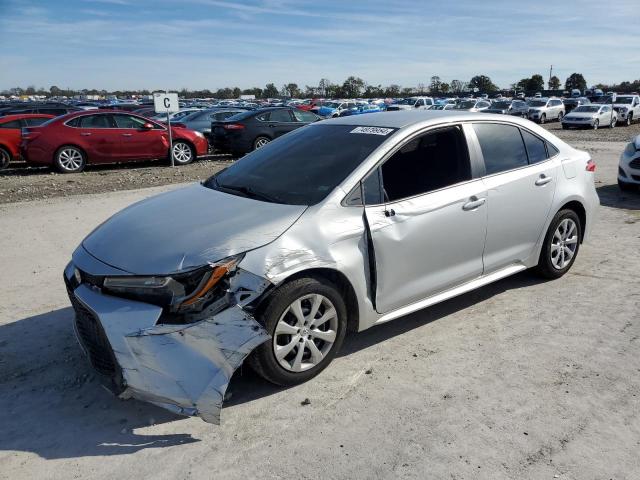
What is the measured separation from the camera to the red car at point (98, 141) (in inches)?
504

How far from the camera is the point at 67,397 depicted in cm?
343

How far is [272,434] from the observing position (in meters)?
3.04

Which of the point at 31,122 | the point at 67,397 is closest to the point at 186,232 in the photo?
the point at 67,397

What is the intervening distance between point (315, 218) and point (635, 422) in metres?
2.21

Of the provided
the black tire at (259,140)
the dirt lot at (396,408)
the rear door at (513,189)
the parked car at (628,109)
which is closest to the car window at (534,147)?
the rear door at (513,189)

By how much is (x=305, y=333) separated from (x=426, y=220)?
1249 mm

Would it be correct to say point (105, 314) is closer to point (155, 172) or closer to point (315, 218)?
point (315, 218)

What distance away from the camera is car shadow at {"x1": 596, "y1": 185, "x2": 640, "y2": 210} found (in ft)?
28.7

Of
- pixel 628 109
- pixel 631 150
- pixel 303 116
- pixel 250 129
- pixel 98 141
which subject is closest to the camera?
pixel 631 150

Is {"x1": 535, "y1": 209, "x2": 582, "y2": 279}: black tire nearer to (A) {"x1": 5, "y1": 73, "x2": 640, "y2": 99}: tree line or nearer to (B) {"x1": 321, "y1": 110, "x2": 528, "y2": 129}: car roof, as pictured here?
(B) {"x1": 321, "y1": 110, "x2": 528, "y2": 129}: car roof

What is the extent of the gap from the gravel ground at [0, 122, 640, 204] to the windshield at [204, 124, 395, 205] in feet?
22.4

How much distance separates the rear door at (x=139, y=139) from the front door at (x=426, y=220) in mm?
11230

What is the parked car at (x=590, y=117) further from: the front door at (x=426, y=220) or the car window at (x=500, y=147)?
the front door at (x=426, y=220)

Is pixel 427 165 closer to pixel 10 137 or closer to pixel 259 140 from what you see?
pixel 259 140
